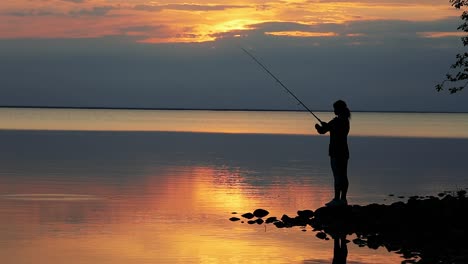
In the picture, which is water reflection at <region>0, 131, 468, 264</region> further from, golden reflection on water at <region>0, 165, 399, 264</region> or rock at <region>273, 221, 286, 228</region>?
rock at <region>273, 221, 286, 228</region>

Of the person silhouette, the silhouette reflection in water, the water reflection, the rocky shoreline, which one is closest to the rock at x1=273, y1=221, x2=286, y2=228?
the rocky shoreline

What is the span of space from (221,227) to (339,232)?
246cm

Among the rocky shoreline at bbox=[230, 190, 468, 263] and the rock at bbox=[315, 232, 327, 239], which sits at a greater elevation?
the rocky shoreline at bbox=[230, 190, 468, 263]

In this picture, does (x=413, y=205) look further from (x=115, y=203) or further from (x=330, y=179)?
(x=330, y=179)

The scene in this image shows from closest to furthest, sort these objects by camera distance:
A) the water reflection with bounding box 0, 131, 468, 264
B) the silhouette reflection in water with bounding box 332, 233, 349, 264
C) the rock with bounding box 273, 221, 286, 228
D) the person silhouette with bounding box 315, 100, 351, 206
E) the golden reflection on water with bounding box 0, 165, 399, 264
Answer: the silhouette reflection in water with bounding box 332, 233, 349, 264 → the golden reflection on water with bounding box 0, 165, 399, 264 → the water reflection with bounding box 0, 131, 468, 264 → the person silhouette with bounding box 315, 100, 351, 206 → the rock with bounding box 273, 221, 286, 228

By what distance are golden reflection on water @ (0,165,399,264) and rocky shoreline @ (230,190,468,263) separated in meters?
0.57

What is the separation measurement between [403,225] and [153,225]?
198 inches

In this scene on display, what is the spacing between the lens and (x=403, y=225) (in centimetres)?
1789

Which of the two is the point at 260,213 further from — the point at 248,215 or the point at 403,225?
the point at 403,225

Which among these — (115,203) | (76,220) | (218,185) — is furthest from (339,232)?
(218,185)

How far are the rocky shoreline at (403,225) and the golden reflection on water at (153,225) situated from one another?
1.87ft

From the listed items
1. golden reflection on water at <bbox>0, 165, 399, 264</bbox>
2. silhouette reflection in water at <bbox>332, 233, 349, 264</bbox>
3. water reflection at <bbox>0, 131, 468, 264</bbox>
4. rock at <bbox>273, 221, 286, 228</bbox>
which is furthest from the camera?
rock at <bbox>273, 221, 286, 228</bbox>

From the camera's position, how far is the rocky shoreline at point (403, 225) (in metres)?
15.8

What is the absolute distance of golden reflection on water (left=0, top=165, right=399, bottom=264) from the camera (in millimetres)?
15375
